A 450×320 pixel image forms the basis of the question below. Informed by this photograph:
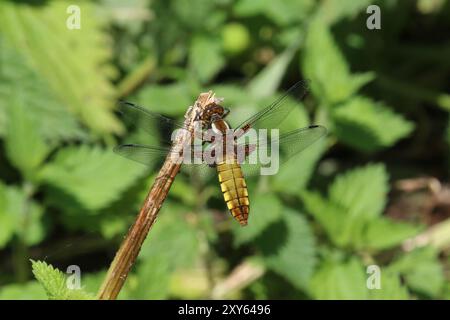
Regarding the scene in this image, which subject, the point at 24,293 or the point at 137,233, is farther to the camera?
the point at 24,293

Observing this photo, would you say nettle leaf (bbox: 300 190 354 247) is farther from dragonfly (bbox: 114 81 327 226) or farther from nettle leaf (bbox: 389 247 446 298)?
dragonfly (bbox: 114 81 327 226)

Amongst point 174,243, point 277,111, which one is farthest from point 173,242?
point 277,111

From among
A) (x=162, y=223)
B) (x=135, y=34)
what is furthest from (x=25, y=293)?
(x=135, y=34)

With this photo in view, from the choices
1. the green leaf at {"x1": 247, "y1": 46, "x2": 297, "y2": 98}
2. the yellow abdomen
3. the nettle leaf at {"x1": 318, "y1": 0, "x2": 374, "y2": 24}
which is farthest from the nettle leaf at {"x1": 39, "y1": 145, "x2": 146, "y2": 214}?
the nettle leaf at {"x1": 318, "y1": 0, "x2": 374, "y2": 24}

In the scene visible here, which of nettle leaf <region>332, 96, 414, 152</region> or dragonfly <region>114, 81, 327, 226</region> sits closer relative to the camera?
dragonfly <region>114, 81, 327, 226</region>

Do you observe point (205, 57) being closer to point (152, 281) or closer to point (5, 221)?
point (5, 221)
